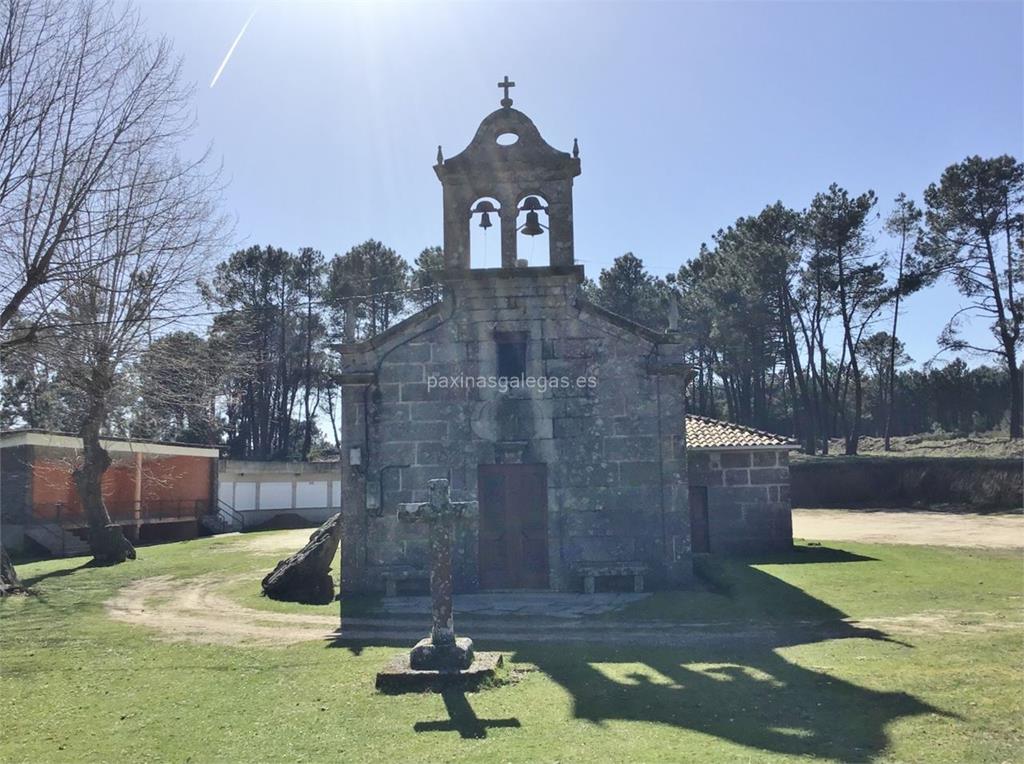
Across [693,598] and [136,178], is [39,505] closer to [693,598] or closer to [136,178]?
[136,178]

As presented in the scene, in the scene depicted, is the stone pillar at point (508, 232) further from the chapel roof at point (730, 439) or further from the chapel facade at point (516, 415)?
the chapel roof at point (730, 439)

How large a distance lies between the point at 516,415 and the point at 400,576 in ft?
12.1

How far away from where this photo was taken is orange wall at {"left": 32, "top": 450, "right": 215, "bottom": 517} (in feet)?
86.6

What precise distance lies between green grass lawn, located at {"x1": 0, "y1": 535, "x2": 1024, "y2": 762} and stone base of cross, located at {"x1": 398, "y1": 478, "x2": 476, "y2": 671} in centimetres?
61

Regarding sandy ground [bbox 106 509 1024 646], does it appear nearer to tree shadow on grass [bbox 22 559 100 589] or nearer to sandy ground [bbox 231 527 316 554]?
tree shadow on grass [bbox 22 559 100 589]

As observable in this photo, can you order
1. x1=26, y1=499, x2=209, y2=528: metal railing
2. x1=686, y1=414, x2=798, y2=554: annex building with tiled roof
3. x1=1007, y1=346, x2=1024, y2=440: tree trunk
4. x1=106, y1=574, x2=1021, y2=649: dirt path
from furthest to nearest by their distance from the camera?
x1=1007, y1=346, x2=1024, y2=440: tree trunk, x1=26, y1=499, x2=209, y2=528: metal railing, x1=686, y1=414, x2=798, y2=554: annex building with tiled roof, x1=106, y1=574, x2=1021, y2=649: dirt path

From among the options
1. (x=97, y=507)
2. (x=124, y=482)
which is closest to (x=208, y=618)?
(x=97, y=507)

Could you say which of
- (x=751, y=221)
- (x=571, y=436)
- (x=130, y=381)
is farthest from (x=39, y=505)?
(x=751, y=221)

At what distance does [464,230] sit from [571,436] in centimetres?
449

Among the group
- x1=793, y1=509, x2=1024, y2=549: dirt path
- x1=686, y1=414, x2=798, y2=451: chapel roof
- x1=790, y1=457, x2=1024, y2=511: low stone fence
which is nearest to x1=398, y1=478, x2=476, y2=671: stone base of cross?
x1=686, y1=414, x2=798, y2=451: chapel roof

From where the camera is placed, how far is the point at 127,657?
9.94 m

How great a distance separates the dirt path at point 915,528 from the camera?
75.1ft

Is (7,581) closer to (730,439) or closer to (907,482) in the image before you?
(730,439)
